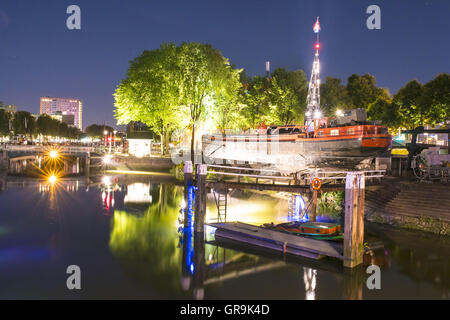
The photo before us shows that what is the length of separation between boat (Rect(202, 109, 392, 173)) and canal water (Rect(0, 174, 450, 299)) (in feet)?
23.2

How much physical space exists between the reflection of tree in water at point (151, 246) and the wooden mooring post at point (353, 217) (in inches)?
247

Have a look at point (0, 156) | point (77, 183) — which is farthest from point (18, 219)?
point (0, 156)

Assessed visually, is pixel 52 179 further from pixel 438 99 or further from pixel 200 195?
pixel 438 99

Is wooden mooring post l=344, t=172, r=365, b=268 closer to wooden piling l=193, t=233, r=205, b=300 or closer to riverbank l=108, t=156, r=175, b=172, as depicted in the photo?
wooden piling l=193, t=233, r=205, b=300

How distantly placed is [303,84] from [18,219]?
46801 millimetres

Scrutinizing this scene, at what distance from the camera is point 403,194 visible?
2070 cm

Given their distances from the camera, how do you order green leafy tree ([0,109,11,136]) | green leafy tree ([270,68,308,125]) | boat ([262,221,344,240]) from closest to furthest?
boat ([262,221,344,240]) → green leafy tree ([270,68,308,125]) → green leafy tree ([0,109,11,136])

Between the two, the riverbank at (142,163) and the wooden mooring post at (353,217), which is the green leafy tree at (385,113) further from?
the wooden mooring post at (353,217)

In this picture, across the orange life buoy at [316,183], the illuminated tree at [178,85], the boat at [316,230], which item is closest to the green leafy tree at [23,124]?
the illuminated tree at [178,85]

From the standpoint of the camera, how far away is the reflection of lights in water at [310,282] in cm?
1265

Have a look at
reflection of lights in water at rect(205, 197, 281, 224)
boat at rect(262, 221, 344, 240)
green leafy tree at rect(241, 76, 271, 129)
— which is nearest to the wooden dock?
boat at rect(262, 221, 344, 240)

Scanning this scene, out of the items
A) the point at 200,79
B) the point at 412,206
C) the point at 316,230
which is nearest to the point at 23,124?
the point at 200,79

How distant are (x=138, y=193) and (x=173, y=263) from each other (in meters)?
20.0

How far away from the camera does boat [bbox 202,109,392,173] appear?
2714cm
